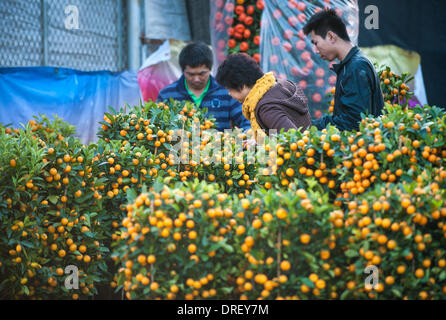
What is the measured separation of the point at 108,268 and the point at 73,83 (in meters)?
2.97

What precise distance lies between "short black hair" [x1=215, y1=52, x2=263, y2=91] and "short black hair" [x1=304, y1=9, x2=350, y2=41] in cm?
50

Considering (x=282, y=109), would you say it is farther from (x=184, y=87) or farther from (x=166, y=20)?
(x=166, y=20)

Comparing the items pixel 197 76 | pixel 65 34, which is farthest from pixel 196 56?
pixel 65 34

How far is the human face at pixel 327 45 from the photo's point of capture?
3.36m

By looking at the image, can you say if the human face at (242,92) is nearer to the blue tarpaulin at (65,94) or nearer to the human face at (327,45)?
the human face at (327,45)

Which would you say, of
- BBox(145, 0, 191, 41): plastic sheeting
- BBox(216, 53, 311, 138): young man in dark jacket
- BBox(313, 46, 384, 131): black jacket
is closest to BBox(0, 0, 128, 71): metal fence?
BBox(145, 0, 191, 41): plastic sheeting

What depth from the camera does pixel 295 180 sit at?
7.92 ft

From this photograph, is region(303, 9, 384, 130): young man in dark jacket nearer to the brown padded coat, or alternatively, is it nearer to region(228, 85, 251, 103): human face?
the brown padded coat

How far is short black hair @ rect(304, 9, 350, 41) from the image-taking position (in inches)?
131

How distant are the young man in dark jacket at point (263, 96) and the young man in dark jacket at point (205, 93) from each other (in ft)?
3.17

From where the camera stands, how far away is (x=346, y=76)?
127 inches

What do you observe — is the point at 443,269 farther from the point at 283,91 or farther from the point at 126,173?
the point at 126,173

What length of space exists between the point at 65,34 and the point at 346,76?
4.06 m
